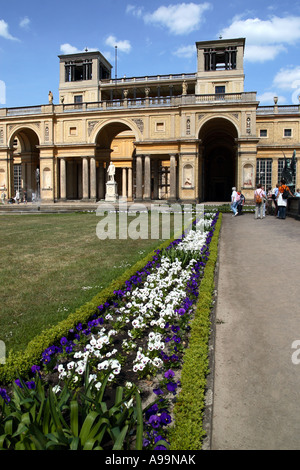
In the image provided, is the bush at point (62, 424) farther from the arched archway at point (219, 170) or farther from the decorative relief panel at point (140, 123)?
the arched archway at point (219, 170)

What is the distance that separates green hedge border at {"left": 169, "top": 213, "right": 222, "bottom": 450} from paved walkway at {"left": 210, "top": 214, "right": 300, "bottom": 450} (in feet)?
0.47

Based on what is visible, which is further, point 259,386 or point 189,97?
point 189,97

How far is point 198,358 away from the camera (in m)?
3.66

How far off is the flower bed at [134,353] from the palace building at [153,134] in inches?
1240

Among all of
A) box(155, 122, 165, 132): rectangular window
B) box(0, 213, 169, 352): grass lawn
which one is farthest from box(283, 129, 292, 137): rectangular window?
box(0, 213, 169, 352): grass lawn

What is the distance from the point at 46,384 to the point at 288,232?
1193 cm

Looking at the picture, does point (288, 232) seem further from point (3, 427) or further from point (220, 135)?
point (220, 135)

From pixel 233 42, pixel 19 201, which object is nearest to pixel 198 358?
pixel 19 201

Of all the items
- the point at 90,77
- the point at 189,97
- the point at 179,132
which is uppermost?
the point at 90,77

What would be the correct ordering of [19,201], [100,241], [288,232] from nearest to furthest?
1. [100,241]
2. [288,232]
3. [19,201]

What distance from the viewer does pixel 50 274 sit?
743 cm

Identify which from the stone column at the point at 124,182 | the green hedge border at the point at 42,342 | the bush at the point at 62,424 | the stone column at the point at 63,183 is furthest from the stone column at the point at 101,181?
the bush at the point at 62,424

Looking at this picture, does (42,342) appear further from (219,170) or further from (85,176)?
(219,170)

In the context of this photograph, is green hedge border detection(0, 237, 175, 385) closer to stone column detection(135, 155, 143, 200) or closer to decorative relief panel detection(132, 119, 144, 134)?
stone column detection(135, 155, 143, 200)
